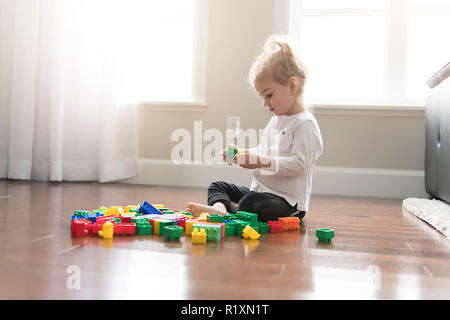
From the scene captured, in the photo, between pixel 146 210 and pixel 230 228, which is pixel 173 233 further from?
pixel 146 210

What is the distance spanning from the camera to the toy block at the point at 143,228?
3.99 ft

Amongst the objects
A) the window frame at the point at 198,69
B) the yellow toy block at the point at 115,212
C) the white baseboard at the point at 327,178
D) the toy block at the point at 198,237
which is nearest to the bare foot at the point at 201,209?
the yellow toy block at the point at 115,212

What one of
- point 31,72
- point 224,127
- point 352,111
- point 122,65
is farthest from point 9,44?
point 352,111

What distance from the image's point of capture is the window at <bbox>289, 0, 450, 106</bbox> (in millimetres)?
2639

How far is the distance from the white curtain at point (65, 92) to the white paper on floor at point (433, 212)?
1.67 meters

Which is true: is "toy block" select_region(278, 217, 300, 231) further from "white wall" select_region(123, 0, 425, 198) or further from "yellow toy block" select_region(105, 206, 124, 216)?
"white wall" select_region(123, 0, 425, 198)

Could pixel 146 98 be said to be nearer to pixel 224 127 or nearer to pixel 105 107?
pixel 105 107

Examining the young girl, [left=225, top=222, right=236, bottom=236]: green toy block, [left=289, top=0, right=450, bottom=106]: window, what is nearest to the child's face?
the young girl

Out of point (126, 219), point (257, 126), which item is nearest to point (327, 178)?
point (257, 126)

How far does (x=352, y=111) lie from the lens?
8.67 ft

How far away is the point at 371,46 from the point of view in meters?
2.73

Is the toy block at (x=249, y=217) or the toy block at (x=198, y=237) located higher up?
the toy block at (x=249, y=217)

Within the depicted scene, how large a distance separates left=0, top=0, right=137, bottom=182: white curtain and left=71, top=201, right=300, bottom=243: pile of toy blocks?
133 centimetres

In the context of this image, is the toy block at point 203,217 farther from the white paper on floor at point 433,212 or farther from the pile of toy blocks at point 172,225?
the white paper on floor at point 433,212
